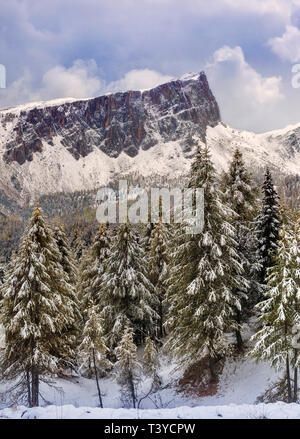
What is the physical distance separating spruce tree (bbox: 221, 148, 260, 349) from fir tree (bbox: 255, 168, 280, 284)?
0.45 m

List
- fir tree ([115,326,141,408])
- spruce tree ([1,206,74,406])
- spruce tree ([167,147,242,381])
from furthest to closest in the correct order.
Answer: fir tree ([115,326,141,408])
spruce tree ([167,147,242,381])
spruce tree ([1,206,74,406])

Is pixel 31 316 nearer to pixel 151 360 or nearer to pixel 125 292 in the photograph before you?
pixel 151 360

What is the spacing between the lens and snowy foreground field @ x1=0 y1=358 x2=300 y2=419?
7.62 metres

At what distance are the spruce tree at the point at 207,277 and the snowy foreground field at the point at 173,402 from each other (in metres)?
2.14

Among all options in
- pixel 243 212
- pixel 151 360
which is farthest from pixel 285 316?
pixel 151 360

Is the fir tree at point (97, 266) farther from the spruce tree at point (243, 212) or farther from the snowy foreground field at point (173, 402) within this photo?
the spruce tree at point (243, 212)

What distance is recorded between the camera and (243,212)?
18.3 meters

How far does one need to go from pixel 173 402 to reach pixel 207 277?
7605mm

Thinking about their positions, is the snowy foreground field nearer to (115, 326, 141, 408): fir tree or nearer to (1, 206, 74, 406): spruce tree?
(115, 326, 141, 408): fir tree

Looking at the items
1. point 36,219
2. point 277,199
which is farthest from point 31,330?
point 277,199

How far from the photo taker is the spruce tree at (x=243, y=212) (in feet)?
58.4

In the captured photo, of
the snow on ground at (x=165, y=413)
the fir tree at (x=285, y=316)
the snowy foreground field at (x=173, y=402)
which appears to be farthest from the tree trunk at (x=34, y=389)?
the fir tree at (x=285, y=316)

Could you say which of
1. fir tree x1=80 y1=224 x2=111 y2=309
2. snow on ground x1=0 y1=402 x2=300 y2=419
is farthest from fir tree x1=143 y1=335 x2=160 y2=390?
snow on ground x1=0 y1=402 x2=300 y2=419
